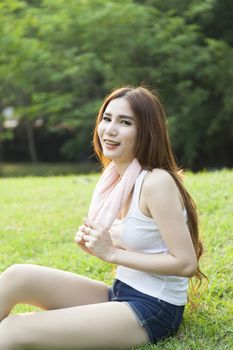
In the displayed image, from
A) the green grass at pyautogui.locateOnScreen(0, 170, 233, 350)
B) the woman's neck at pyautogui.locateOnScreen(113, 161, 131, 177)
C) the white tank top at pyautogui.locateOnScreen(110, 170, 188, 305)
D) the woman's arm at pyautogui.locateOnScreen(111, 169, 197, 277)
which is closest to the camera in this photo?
the woman's arm at pyautogui.locateOnScreen(111, 169, 197, 277)

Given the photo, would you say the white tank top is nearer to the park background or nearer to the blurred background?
the park background

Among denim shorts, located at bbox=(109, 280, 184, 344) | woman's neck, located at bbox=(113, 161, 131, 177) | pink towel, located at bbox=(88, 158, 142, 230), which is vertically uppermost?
woman's neck, located at bbox=(113, 161, 131, 177)

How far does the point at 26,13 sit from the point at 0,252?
44.2ft

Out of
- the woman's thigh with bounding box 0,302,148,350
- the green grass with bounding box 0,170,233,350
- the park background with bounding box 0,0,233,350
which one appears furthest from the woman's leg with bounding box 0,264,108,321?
the park background with bounding box 0,0,233,350

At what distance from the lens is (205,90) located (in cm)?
1584

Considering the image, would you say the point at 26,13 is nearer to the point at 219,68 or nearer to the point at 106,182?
the point at 219,68

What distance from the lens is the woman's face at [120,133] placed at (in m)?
2.42

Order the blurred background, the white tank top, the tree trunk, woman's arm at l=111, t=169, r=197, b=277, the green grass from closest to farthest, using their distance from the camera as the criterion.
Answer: woman's arm at l=111, t=169, r=197, b=277, the white tank top, the green grass, the blurred background, the tree trunk

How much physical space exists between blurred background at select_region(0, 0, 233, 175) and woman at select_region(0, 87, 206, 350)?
12649mm

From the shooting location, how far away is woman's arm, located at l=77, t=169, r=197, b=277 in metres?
2.27

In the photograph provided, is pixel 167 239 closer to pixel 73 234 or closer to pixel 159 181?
pixel 159 181

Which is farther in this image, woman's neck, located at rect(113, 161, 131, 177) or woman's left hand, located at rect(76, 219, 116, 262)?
woman's neck, located at rect(113, 161, 131, 177)

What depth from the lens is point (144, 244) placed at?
2.39 m

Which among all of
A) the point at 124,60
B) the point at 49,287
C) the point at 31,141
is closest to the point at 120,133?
the point at 49,287
